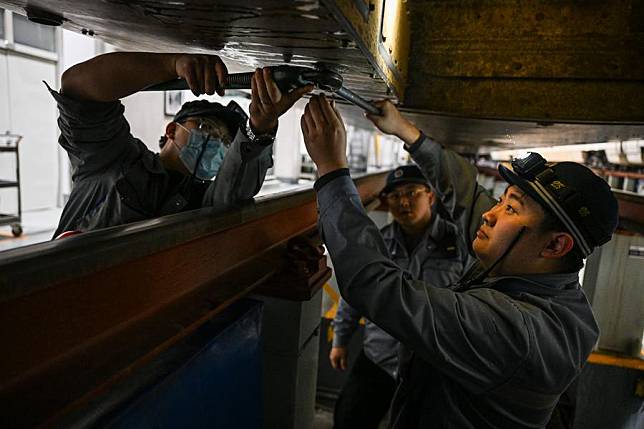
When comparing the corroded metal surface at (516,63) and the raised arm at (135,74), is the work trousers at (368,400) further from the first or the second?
the raised arm at (135,74)

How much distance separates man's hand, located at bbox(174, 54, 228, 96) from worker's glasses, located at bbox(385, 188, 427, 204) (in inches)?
79.5

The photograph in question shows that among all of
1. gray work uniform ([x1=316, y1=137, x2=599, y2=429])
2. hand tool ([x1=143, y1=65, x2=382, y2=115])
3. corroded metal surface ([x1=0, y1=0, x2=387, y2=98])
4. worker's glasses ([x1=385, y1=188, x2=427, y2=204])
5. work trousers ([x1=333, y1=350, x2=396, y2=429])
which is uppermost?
corroded metal surface ([x1=0, y1=0, x2=387, y2=98])

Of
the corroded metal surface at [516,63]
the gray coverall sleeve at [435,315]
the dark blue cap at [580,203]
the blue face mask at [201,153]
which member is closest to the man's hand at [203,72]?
the corroded metal surface at [516,63]

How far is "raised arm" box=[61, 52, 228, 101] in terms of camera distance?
3.82ft

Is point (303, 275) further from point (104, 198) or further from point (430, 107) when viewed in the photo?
point (430, 107)

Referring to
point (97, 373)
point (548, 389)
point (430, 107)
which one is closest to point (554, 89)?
point (430, 107)

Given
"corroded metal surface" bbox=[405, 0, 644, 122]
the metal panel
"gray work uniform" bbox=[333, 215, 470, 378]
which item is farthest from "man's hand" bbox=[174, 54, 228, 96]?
the metal panel

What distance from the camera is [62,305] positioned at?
74cm

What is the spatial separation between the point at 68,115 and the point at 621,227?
3.54 metres

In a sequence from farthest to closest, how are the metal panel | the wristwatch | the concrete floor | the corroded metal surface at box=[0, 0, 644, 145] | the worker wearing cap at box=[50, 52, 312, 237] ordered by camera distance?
the concrete floor, the metal panel, the corroded metal surface at box=[0, 0, 644, 145], the wristwatch, the worker wearing cap at box=[50, 52, 312, 237]

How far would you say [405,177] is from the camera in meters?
3.10

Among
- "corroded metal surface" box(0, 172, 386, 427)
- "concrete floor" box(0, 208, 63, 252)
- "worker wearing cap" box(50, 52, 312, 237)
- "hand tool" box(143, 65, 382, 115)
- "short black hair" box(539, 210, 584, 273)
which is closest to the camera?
"corroded metal surface" box(0, 172, 386, 427)

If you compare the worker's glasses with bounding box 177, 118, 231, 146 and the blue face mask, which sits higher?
the worker's glasses with bounding box 177, 118, 231, 146

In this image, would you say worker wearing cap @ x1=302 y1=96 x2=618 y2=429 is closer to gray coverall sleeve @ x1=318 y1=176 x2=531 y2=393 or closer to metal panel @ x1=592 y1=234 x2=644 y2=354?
gray coverall sleeve @ x1=318 y1=176 x2=531 y2=393
